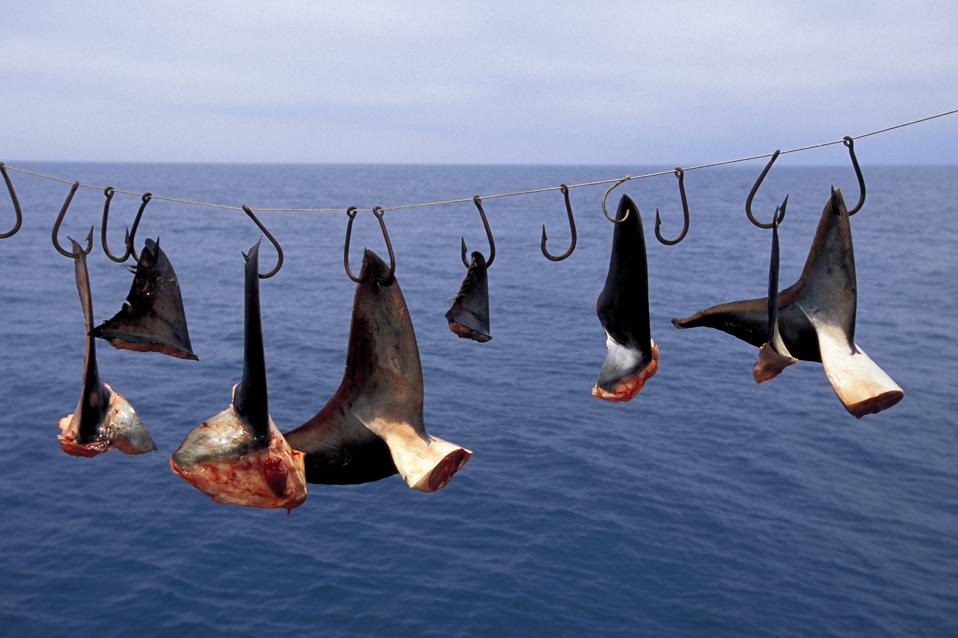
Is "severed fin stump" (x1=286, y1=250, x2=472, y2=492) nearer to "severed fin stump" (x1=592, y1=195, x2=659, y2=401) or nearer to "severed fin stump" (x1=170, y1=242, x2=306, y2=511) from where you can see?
"severed fin stump" (x1=170, y1=242, x2=306, y2=511)

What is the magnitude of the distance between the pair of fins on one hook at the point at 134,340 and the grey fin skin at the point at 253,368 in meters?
1.07

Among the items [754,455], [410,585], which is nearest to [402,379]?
[410,585]

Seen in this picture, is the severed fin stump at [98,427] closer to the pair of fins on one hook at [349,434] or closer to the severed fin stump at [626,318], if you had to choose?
the pair of fins on one hook at [349,434]

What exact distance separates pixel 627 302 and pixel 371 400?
192 cm

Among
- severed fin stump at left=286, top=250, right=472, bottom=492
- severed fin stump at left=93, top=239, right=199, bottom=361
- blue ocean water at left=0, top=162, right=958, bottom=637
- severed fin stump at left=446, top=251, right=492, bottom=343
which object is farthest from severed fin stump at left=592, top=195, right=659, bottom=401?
blue ocean water at left=0, top=162, right=958, bottom=637

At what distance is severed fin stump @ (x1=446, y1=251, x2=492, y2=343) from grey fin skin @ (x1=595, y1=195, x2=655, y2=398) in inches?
46.9

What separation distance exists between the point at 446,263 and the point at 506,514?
170 ft

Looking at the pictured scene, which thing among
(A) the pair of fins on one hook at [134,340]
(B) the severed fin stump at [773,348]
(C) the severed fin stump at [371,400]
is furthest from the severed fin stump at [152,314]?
(B) the severed fin stump at [773,348]

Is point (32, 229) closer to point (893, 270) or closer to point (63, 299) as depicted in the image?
point (63, 299)

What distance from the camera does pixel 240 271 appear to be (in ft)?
270

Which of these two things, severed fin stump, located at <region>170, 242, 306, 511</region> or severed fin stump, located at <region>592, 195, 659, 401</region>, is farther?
severed fin stump, located at <region>592, 195, 659, 401</region>

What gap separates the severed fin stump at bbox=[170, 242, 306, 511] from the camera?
16.6 ft

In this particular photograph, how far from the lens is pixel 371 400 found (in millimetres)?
5586

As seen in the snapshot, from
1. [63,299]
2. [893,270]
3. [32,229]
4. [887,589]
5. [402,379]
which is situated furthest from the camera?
[32,229]
